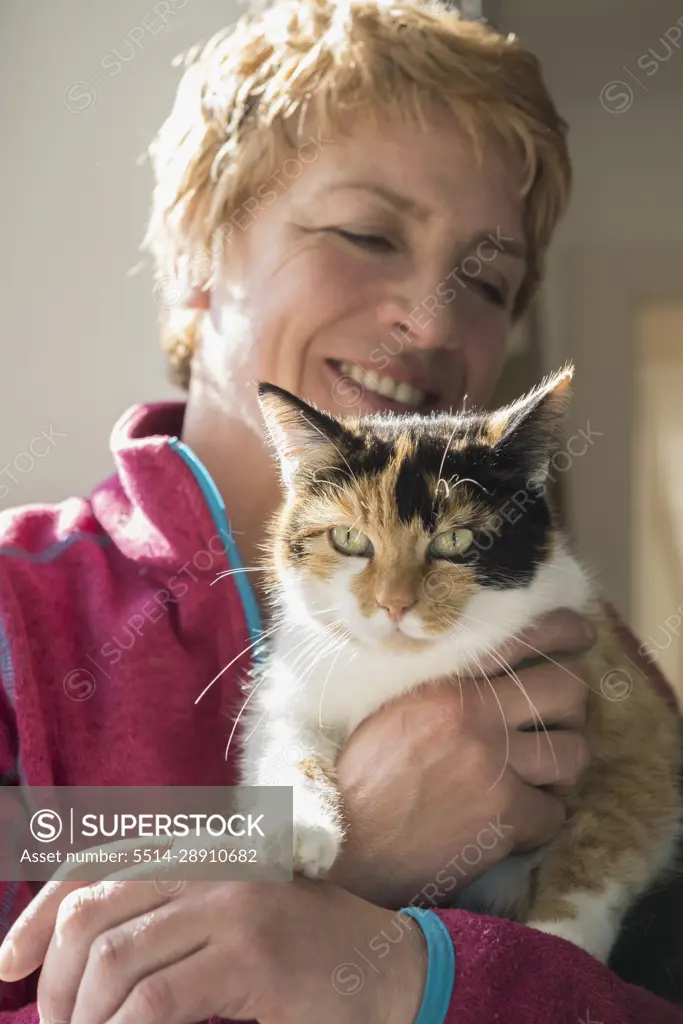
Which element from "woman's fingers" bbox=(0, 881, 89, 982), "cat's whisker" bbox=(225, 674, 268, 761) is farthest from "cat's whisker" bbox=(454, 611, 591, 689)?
"woman's fingers" bbox=(0, 881, 89, 982)

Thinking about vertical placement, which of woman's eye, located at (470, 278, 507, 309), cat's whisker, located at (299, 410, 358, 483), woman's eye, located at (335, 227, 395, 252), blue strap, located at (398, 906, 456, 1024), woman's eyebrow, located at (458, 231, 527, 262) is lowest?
blue strap, located at (398, 906, 456, 1024)

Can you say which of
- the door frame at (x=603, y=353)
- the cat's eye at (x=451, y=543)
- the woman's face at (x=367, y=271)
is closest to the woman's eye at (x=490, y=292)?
the woman's face at (x=367, y=271)

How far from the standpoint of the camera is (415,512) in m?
0.65

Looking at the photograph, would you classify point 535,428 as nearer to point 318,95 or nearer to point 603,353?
point 318,95

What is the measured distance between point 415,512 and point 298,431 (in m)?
0.12

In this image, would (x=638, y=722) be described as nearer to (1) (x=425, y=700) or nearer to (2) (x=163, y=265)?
(1) (x=425, y=700)

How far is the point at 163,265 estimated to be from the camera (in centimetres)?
96

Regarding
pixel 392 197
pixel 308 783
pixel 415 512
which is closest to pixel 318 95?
pixel 392 197

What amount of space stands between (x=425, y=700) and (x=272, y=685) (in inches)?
→ 6.0

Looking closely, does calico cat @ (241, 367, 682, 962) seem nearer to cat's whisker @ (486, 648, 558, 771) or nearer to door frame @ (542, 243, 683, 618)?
cat's whisker @ (486, 648, 558, 771)

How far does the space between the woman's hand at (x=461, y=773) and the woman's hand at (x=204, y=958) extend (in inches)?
4.4

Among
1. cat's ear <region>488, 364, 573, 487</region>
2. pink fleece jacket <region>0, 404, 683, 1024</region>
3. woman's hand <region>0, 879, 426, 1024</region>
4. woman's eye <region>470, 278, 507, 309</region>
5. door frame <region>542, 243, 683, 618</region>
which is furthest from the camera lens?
door frame <region>542, 243, 683, 618</region>

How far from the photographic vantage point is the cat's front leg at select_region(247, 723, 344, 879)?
577 mm

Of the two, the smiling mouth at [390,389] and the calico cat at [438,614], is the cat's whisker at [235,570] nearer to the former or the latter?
the calico cat at [438,614]
